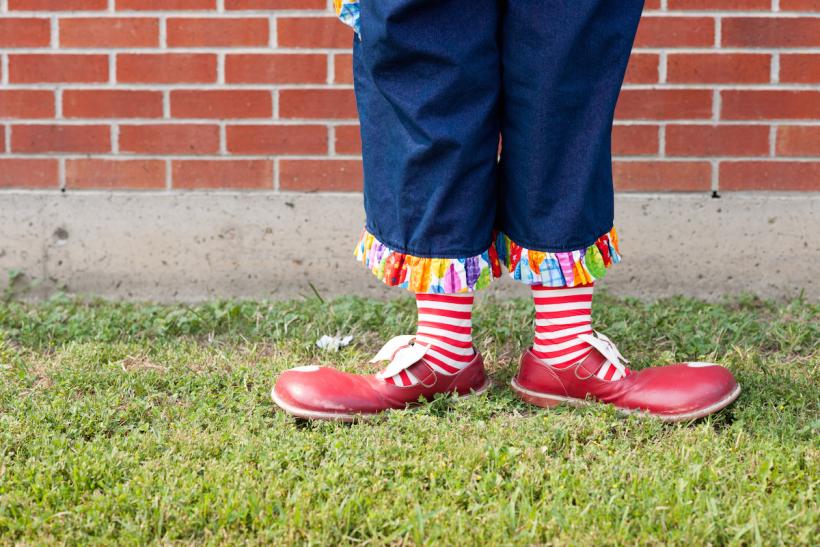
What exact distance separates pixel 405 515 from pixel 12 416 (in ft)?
2.65

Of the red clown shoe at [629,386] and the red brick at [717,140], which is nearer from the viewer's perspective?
the red clown shoe at [629,386]

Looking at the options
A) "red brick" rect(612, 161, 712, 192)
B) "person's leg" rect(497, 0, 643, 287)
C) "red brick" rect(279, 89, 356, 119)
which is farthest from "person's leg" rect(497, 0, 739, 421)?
"red brick" rect(279, 89, 356, 119)

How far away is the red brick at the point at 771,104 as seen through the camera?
2473 mm

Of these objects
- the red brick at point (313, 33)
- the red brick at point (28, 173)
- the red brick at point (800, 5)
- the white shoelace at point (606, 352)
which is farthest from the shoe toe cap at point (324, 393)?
the red brick at point (800, 5)

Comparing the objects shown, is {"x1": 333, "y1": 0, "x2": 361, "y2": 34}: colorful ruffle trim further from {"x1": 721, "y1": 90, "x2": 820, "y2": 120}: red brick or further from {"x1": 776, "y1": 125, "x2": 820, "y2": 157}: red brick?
{"x1": 776, "y1": 125, "x2": 820, "y2": 157}: red brick

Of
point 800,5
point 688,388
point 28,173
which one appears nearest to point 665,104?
point 800,5

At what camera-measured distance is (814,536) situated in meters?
1.22

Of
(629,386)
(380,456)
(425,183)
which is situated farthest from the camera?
(629,386)

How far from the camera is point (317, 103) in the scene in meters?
2.53

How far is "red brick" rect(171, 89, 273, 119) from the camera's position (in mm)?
2529

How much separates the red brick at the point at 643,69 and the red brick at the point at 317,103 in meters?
0.76

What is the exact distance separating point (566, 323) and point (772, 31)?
123 centimetres

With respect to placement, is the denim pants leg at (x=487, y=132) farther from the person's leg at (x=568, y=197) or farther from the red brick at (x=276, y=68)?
the red brick at (x=276, y=68)

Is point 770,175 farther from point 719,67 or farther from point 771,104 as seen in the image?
point 719,67
